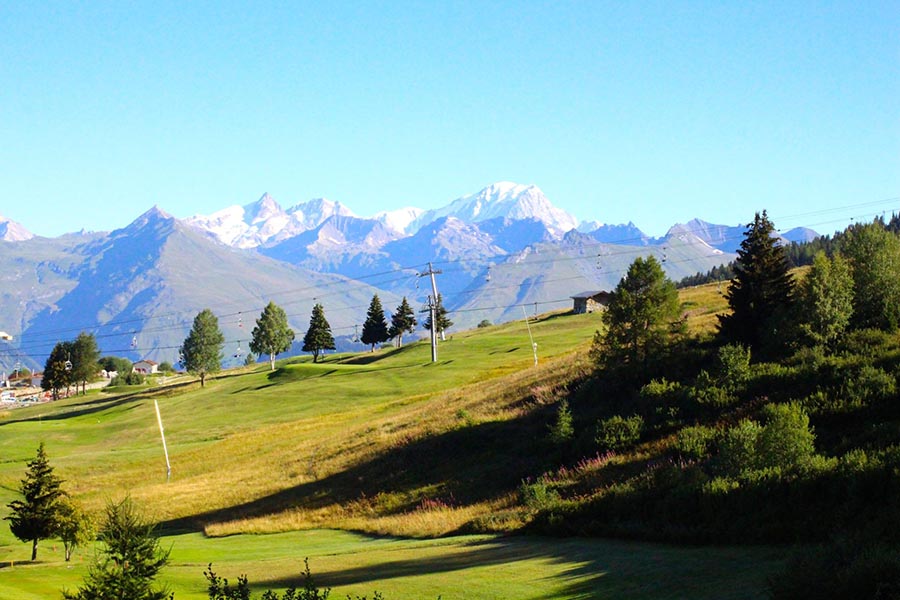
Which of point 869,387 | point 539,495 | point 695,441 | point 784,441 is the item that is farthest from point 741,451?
point 869,387

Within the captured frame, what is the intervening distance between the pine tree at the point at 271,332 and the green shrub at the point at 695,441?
11484cm

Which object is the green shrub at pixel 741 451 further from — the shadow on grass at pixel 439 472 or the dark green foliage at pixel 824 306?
the dark green foliage at pixel 824 306

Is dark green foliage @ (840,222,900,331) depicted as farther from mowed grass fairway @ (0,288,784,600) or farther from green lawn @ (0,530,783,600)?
green lawn @ (0,530,783,600)

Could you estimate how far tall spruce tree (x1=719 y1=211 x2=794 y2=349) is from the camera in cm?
4281

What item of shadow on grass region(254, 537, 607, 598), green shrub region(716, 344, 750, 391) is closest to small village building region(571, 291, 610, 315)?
green shrub region(716, 344, 750, 391)

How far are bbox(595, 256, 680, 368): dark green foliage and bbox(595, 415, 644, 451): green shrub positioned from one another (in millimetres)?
6394

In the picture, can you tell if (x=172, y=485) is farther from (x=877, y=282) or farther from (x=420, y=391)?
(x=877, y=282)

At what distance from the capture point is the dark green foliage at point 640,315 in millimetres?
42281

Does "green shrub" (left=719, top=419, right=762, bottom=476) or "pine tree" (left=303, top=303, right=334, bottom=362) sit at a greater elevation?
"pine tree" (left=303, top=303, right=334, bottom=362)

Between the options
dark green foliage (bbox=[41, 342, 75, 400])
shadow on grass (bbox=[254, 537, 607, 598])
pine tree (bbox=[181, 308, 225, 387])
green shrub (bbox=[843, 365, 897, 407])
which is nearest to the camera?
shadow on grass (bbox=[254, 537, 607, 598])

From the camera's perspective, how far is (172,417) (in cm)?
9494

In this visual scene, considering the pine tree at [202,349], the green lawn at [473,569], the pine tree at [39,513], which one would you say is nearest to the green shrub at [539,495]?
the green lawn at [473,569]

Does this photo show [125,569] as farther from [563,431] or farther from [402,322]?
[402,322]

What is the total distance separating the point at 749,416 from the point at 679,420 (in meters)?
3.52
